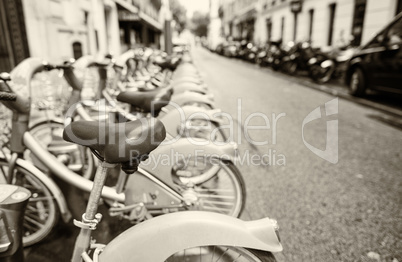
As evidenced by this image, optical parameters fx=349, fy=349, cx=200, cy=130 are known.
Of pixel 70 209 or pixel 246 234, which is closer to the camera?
pixel 246 234

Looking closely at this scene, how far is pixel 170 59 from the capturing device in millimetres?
5352

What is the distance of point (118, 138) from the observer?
4.41 ft

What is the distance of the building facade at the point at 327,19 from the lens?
1293 centimetres

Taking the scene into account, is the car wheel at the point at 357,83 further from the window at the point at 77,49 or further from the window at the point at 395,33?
the window at the point at 77,49

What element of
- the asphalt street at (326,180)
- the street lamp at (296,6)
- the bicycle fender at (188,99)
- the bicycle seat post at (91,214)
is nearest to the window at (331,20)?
the street lamp at (296,6)

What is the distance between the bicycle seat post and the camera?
143 centimetres

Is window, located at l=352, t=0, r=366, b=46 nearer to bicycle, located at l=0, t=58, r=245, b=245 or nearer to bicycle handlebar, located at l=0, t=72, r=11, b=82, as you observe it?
bicycle, located at l=0, t=58, r=245, b=245

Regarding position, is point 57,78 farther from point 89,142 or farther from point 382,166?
point 382,166

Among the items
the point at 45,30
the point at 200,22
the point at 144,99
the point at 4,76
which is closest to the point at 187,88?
the point at 144,99

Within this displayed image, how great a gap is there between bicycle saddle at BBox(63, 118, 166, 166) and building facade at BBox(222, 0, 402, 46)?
11949mm

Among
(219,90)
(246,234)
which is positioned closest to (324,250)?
(246,234)

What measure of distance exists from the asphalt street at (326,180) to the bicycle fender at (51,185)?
1.54m

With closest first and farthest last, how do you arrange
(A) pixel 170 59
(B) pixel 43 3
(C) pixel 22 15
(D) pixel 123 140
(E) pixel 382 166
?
1. (D) pixel 123 140
2. (E) pixel 382 166
3. (A) pixel 170 59
4. (C) pixel 22 15
5. (B) pixel 43 3

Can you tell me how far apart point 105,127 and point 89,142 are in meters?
0.09
